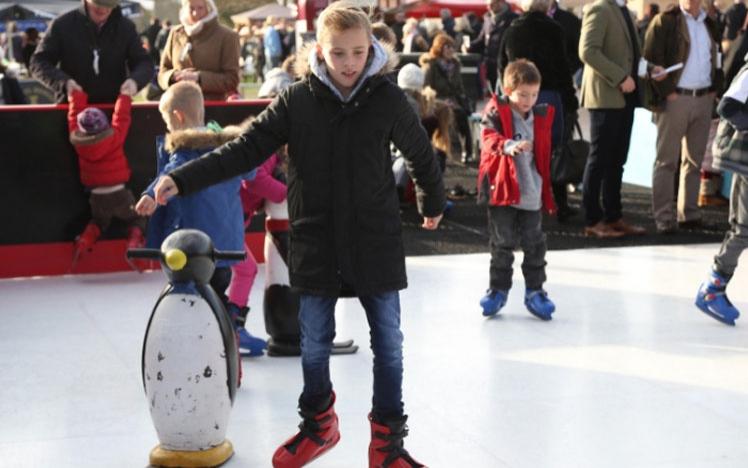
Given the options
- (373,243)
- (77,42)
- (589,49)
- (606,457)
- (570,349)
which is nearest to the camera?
(373,243)

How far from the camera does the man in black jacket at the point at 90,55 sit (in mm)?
8648

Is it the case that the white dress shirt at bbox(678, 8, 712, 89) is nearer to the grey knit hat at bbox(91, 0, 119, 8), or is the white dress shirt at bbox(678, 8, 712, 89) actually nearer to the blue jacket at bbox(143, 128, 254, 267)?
the grey knit hat at bbox(91, 0, 119, 8)

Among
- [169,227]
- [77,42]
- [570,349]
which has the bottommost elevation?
[570,349]

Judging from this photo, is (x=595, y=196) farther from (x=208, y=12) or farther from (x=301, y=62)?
(x=301, y=62)

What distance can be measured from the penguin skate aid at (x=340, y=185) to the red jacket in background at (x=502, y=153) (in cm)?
236

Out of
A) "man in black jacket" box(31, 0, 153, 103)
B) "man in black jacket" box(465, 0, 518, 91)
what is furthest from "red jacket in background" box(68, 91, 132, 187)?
"man in black jacket" box(465, 0, 518, 91)

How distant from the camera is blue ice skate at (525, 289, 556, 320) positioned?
7.27 meters

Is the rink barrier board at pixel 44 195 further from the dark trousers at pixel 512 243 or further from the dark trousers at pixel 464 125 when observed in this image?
the dark trousers at pixel 464 125

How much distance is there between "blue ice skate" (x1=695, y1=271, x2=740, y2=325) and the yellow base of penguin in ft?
11.4

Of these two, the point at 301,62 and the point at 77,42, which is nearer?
the point at 301,62

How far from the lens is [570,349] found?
6.66 m

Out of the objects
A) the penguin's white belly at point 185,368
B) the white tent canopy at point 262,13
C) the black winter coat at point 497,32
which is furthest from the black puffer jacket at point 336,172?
the white tent canopy at point 262,13

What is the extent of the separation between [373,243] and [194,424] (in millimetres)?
949

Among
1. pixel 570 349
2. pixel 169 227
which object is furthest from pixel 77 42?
pixel 570 349
